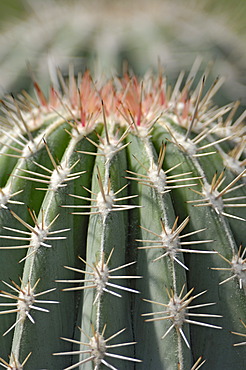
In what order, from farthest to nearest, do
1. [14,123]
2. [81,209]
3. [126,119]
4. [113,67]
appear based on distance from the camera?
1. [113,67]
2. [14,123]
3. [126,119]
4. [81,209]

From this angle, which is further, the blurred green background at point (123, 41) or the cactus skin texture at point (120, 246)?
the blurred green background at point (123, 41)

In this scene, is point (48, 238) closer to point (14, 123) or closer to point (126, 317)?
point (126, 317)

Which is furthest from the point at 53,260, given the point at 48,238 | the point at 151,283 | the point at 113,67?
the point at 113,67

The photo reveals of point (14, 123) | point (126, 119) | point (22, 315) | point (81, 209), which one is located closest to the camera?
point (22, 315)

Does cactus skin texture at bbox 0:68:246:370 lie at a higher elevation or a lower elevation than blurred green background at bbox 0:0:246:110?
lower

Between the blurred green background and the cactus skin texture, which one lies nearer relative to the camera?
the cactus skin texture
